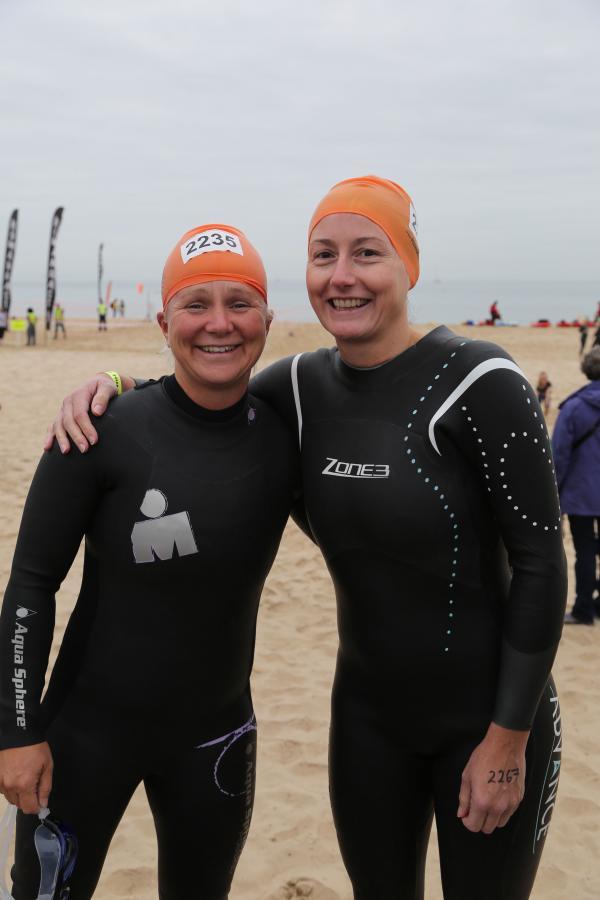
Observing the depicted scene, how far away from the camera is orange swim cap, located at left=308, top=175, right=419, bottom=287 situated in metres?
2.15

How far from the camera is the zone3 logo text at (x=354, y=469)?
6.88 feet

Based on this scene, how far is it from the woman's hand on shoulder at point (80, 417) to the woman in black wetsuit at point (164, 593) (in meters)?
0.04

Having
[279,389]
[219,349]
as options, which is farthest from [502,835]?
[219,349]

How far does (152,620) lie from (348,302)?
3.33 feet

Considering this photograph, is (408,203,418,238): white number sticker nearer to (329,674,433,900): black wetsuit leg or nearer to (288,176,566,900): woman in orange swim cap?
(288,176,566,900): woman in orange swim cap

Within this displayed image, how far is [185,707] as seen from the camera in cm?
223

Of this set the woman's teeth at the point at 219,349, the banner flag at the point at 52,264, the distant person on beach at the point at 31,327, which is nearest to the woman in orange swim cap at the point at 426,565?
the woman's teeth at the point at 219,349

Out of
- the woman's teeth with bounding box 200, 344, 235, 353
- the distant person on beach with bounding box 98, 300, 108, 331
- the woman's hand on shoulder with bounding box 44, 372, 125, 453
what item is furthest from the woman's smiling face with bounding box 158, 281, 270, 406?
the distant person on beach with bounding box 98, 300, 108, 331

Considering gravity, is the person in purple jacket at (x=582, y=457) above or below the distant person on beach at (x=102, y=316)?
below

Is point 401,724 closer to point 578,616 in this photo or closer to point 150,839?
point 150,839

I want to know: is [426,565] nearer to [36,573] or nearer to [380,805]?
[380,805]

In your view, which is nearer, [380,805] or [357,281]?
[357,281]

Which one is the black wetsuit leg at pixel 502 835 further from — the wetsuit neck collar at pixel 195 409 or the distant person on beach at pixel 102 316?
the distant person on beach at pixel 102 316

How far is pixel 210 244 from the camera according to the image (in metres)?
2.21
